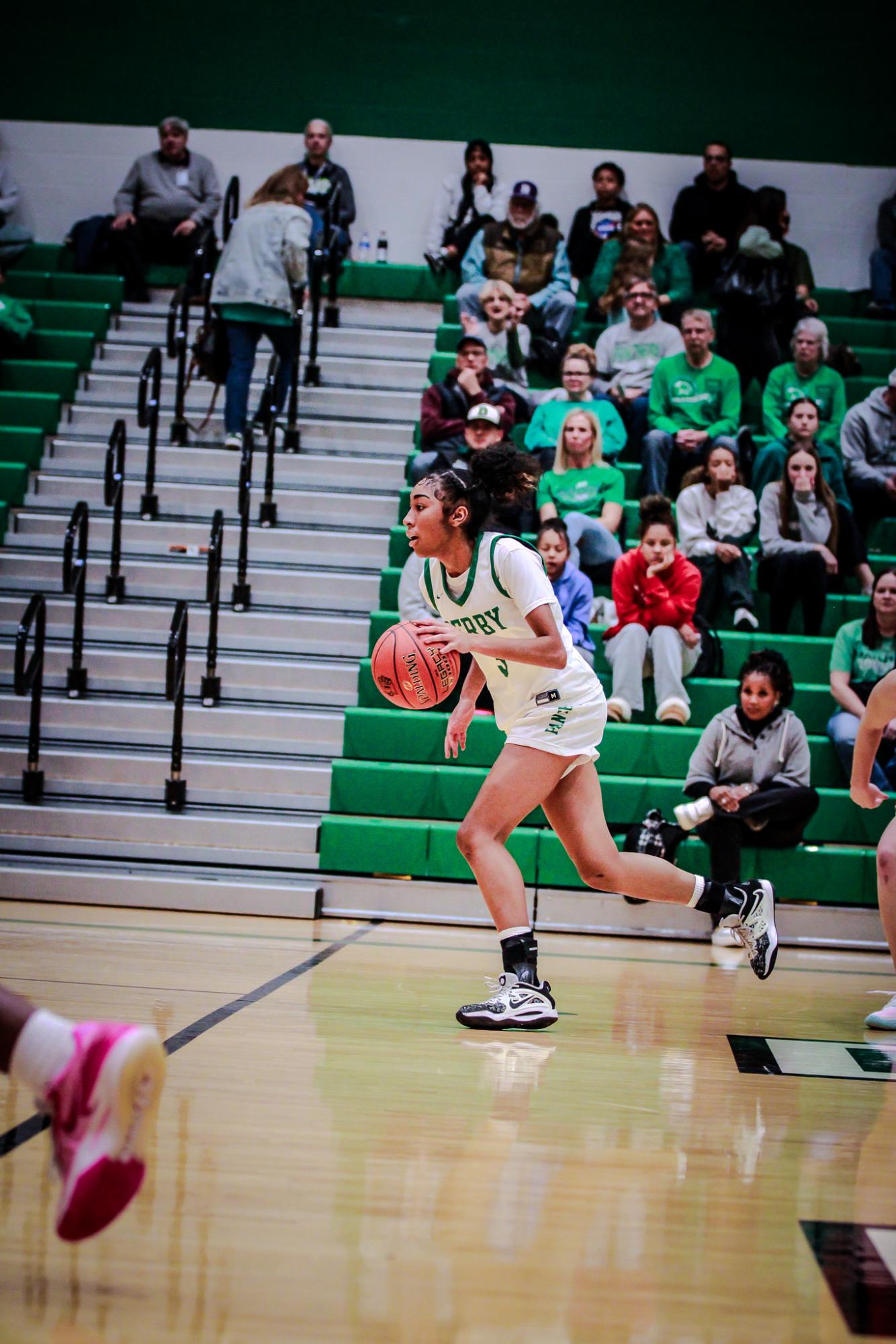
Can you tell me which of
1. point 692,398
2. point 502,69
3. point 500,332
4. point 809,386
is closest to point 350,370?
point 500,332

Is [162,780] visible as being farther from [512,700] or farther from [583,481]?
[512,700]

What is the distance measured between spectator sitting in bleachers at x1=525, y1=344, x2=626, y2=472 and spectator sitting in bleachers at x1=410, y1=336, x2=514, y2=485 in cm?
19

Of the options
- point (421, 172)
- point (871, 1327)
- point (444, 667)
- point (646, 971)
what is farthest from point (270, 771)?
point (421, 172)

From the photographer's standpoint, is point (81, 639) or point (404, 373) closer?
point (81, 639)

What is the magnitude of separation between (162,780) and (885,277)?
21.5 feet

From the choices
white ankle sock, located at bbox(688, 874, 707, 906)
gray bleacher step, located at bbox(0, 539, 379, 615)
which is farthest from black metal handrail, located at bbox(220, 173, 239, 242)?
white ankle sock, located at bbox(688, 874, 707, 906)

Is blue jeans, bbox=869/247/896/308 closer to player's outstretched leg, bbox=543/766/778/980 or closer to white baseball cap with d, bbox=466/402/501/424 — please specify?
white baseball cap with d, bbox=466/402/501/424

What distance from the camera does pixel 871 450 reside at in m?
7.96

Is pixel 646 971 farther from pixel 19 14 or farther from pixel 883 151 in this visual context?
pixel 19 14

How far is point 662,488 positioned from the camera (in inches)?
307

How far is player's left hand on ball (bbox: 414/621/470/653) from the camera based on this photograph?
347 centimetres

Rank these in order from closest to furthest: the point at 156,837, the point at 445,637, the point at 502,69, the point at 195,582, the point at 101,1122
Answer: the point at 101,1122 < the point at 445,637 < the point at 156,837 < the point at 195,582 < the point at 502,69

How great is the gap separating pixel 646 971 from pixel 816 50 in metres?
8.10

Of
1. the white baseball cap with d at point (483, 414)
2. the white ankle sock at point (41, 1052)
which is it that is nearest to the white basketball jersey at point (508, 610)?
the white ankle sock at point (41, 1052)
